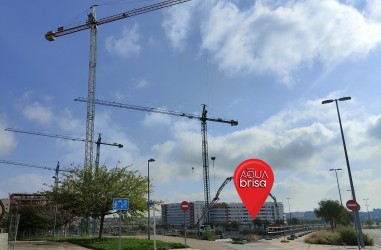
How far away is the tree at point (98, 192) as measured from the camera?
31.7 m

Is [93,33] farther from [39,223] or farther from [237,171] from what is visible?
[237,171]

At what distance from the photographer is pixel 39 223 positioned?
48.6 metres

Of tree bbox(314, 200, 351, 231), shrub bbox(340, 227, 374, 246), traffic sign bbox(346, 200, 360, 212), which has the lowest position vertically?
shrub bbox(340, 227, 374, 246)

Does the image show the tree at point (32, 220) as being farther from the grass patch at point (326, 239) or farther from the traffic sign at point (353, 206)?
the traffic sign at point (353, 206)

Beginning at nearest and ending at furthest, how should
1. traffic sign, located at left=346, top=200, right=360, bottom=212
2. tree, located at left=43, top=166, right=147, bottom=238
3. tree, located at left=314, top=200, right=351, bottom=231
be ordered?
traffic sign, located at left=346, top=200, right=360, bottom=212, tree, located at left=43, top=166, right=147, bottom=238, tree, located at left=314, top=200, right=351, bottom=231

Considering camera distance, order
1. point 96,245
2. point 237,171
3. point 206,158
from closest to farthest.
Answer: point 237,171 < point 96,245 < point 206,158

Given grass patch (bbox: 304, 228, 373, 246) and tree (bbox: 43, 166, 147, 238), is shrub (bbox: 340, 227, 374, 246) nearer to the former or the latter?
grass patch (bbox: 304, 228, 373, 246)

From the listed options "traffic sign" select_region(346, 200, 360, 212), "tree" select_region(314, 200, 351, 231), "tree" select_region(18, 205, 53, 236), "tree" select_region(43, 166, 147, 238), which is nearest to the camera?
"traffic sign" select_region(346, 200, 360, 212)

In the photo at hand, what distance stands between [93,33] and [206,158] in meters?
44.3

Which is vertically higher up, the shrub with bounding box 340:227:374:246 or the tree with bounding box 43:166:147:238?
the tree with bounding box 43:166:147:238

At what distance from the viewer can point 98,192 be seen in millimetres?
32031

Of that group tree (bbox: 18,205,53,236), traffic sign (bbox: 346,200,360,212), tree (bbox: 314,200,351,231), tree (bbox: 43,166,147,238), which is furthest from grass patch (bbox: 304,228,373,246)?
tree (bbox: 18,205,53,236)

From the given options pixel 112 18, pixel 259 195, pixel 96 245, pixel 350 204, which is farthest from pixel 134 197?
pixel 112 18

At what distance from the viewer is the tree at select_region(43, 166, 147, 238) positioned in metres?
31.7
